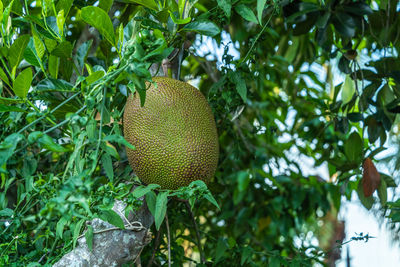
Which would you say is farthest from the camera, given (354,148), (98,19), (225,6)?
(354,148)

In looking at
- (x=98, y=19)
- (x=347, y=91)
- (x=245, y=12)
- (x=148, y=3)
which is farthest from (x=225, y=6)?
(x=347, y=91)

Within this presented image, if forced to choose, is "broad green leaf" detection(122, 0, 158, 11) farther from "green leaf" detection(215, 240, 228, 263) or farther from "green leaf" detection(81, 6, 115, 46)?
"green leaf" detection(215, 240, 228, 263)

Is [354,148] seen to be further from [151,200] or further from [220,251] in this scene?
[151,200]

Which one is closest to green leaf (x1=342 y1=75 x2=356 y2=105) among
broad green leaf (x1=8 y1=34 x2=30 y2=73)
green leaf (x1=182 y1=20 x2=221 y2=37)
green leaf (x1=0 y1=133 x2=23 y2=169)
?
green leaf (x1=182 y1=20 x2=221 y2=37)

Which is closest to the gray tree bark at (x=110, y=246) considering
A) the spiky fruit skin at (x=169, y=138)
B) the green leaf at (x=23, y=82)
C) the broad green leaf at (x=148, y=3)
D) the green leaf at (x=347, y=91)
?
the spiky fruit skin at (x=169, y=138)

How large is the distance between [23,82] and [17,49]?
88 mm

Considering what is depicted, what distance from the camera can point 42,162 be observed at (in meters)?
1.55

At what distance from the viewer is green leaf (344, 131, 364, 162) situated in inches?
53.9

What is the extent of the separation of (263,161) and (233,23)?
530mm

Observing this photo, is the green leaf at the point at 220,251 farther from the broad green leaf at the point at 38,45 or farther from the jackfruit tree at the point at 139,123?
the broad green leaf at the point at 38,45

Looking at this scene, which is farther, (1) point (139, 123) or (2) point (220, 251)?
(2) point (220, 251)

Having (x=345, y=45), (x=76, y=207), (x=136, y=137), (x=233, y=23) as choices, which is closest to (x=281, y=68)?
(x=233, y=23)

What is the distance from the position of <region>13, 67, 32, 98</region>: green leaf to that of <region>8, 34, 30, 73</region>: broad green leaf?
0.23 feet

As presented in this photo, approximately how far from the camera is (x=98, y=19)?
91 centimetres
